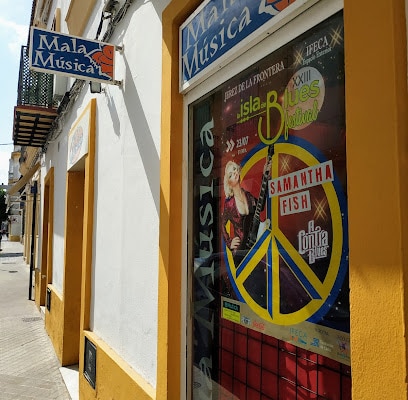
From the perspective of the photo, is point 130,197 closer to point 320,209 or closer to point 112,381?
point 112,381

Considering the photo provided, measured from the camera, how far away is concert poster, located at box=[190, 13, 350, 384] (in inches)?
61.4

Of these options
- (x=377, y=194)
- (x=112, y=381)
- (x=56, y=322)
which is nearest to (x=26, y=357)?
(x=56, y=322)

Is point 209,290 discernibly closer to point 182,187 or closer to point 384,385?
point 182,187

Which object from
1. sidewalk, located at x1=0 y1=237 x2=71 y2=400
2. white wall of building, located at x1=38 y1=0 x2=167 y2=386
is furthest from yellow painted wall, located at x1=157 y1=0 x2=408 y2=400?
sidewalk, located at x1=0 y1=237 x2=71 y2=400

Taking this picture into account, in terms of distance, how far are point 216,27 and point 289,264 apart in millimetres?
1393

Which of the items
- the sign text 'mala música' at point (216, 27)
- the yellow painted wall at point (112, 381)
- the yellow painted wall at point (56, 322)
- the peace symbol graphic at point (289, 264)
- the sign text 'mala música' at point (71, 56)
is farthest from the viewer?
the yellow painted wall at point (56, 322)

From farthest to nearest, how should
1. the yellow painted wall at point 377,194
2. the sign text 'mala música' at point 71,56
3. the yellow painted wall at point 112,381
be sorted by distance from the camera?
the sign text 'mala música' at point 71,56
the yellow painted wall at point 112,381
the yellow painted wall at point 377,194

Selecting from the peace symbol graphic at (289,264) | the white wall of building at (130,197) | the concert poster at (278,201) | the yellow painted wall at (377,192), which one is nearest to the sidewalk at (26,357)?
A: the white wall of building at (130,197)

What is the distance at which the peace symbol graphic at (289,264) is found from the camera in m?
1.53

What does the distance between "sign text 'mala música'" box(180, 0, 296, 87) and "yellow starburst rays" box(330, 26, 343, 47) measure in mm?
245

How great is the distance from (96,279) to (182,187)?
212 centimetres

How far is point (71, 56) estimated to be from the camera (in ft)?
11.5

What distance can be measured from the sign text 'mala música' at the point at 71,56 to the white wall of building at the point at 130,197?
15 cm

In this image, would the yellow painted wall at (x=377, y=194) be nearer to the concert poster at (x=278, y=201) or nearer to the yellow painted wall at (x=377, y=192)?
the yellow painted wall at (x=377, y=192)
